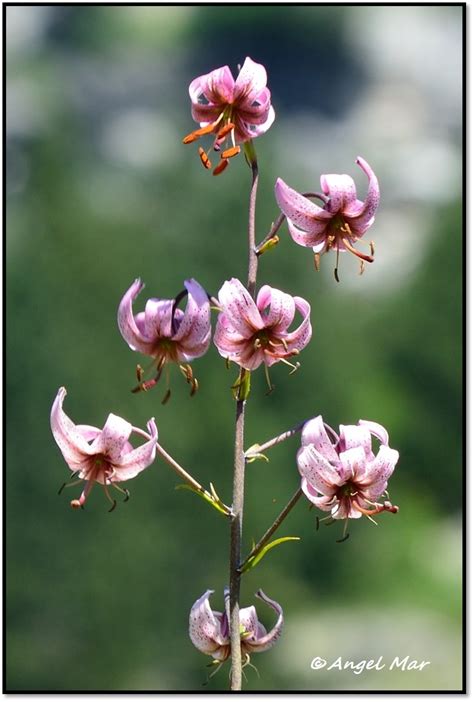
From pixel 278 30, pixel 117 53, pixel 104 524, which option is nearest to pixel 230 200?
pixel 104 524

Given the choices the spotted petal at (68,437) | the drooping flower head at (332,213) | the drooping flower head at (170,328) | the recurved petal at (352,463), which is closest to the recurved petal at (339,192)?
the drooping flower head at (332,213)

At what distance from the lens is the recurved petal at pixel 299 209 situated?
141 centimetres

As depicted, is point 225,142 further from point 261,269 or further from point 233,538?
point 261,269

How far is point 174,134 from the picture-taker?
1139 centimetres

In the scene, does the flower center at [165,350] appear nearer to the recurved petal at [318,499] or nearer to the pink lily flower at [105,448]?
the pink lily flower at [105,448]

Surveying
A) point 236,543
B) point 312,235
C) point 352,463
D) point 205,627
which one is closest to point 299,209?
point 312,235

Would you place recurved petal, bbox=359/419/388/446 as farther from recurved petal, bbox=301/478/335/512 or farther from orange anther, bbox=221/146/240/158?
orange anther, bbox=221/146/240/158

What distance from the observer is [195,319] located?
1.40 meters

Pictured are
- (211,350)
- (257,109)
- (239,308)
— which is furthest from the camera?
(211,350)

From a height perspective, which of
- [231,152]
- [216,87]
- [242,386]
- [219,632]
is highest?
[216,87]

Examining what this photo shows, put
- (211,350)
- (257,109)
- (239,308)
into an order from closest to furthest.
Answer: (239,308)
(257,109)
(211,350)

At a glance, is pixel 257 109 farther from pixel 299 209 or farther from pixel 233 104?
pixel 299 209

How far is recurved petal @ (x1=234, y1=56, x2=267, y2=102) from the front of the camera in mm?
1437

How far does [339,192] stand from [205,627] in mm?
696
